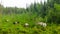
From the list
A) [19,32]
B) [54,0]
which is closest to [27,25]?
[19,32]

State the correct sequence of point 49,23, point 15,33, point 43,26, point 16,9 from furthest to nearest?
point 16,9 < point 49,23 < point 43,26 < point 15,33

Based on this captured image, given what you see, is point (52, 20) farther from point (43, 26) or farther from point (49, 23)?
point (43, 26)

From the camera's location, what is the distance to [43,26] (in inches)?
756

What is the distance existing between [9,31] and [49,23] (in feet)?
21.2

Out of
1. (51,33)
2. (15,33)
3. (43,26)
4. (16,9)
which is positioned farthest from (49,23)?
(16,9)

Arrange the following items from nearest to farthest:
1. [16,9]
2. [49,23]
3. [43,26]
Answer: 1. [43,26]
2. [49,23]
3. [16,9]

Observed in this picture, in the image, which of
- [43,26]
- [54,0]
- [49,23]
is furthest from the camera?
[54,0]

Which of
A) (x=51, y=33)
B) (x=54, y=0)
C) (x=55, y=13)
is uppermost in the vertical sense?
(x=54, y=0)

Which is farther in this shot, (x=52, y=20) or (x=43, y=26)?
(x=52, y=20)

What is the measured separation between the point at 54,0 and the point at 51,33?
1071 cm

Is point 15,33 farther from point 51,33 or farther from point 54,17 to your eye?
point 54,17

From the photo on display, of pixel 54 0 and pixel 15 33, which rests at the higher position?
pixel 54 0

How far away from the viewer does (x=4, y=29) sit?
661 inches

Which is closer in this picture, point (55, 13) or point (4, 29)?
point (4, 29)
